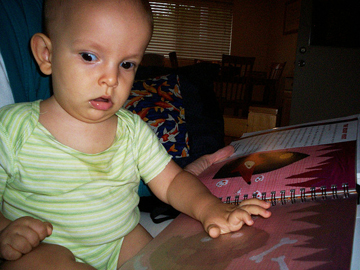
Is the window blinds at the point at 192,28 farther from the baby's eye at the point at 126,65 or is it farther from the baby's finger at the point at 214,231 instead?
the baby's finger at the point at 214,231

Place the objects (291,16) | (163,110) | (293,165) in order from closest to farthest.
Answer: (293,165)
(163,110)
(291,16)

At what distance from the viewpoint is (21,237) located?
18.1 inches

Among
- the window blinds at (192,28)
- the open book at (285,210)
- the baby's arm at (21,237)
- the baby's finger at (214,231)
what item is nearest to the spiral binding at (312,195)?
the open book at (285,210)

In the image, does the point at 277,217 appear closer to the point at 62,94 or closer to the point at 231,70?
the point at 62,94

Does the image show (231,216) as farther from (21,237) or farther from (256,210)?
(21,237)

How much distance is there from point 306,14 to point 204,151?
247 centimetres

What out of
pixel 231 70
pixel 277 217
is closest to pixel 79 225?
pixel 277 217

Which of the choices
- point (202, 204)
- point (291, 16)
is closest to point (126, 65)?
point (202, 204)

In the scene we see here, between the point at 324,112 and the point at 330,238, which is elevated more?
the point at 330,238

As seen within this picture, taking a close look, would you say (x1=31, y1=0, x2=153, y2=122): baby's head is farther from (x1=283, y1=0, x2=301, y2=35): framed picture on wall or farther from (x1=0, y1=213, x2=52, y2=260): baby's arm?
(x1=283, y1=0, x2=301, y2=35): framed picture on wall

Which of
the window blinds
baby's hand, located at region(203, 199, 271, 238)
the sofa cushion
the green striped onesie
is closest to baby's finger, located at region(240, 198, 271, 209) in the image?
baby's hand, located at region(203, 199, 271, 238)

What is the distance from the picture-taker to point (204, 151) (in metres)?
1.17

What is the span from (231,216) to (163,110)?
2.29 ft

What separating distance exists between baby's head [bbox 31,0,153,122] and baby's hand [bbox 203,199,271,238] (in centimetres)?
28
